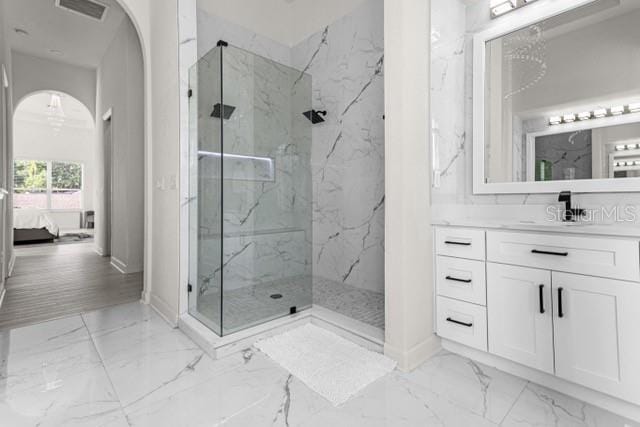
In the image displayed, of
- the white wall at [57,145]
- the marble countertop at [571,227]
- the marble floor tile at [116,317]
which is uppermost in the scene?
the white wall at [57,145]

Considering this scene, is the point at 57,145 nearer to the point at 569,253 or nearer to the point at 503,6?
the point at 503,6

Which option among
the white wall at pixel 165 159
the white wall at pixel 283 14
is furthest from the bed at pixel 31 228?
the white wall at pixel 283 14

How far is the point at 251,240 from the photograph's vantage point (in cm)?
256

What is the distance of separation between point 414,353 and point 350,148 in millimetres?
2122

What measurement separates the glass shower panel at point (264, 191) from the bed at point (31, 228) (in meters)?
6.64

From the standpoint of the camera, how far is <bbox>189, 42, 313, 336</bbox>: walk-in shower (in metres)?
2.28

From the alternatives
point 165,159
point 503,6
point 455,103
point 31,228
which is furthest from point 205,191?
point 31,228

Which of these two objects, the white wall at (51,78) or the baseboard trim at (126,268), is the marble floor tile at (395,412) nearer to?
the baseboard trim at (126,268)

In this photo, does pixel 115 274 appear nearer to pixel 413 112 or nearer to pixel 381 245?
pixel 381 245

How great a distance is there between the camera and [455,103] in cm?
228

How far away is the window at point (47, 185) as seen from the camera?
28.4 feet

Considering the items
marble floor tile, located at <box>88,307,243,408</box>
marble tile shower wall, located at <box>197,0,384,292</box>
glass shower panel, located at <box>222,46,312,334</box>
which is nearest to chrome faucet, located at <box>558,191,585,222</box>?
marble tile shower wall, located at <box>197,0,384,292</box>

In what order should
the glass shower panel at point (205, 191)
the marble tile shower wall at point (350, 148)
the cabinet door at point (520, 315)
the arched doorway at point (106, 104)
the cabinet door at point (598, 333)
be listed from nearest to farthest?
1. the cabinet door at point (598, 333)
2. the cabinet door at point (520, 315)
3. the glass shower panel at point (205, 191)
4. the marble tile shower wall at point (350, 148)
5. the arched doorway at point (106, 104)

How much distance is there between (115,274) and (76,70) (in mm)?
4538
